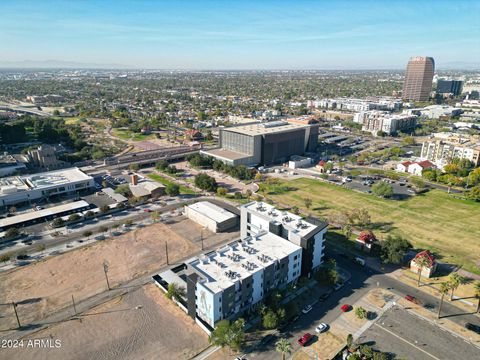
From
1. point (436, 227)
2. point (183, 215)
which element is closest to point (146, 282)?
point (183, 215)

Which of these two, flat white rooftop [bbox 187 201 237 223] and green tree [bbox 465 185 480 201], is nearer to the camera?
flat white rooftop [bbox 187 201 237 223]

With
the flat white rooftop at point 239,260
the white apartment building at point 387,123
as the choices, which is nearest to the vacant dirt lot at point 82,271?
the flat white rooftop at point 239,260

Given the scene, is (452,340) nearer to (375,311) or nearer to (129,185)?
(375,311)

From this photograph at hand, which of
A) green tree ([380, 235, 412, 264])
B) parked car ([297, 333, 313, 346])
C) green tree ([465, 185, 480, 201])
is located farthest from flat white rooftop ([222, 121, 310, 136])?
parked car ([297, 333, 313, 346])

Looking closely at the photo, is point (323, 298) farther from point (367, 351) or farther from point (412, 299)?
point (412, 299)

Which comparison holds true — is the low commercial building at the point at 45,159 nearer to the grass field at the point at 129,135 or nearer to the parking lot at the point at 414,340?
the grass field at the point at 129,135

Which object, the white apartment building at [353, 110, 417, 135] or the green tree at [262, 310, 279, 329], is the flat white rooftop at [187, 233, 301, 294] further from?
the white apartment building at [353, 110, 417, 135]
